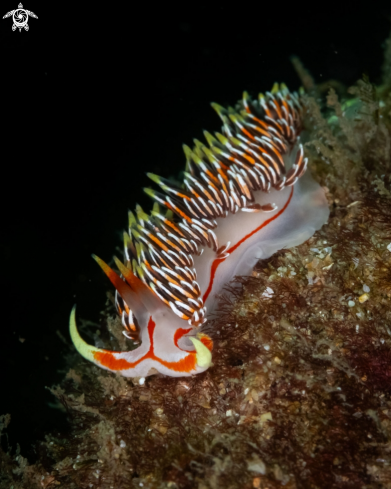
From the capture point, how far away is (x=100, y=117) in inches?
419

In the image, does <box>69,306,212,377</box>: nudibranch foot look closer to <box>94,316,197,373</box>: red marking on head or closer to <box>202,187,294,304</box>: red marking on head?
<box>94,316,197,373</box>: red marking on head

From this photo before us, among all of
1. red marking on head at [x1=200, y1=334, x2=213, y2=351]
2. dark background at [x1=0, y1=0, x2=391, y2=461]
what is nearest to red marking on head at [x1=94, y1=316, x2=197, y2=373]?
red marking on head at [x1=200, y1=334, x2=213, y2=351]

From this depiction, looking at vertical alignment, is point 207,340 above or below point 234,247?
below

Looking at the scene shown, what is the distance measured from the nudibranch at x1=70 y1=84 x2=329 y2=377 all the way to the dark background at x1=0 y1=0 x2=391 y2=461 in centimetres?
582

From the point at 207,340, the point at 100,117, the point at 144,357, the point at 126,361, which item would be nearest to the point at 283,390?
the point at 207,340

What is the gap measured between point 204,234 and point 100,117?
853cm

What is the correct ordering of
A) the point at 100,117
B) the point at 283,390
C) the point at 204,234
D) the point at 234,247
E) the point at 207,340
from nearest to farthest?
the point at 283,390, the point at 207,340, the point at 204,234, the point at 234,247, the point at 100,117

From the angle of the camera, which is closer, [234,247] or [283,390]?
[283,390]

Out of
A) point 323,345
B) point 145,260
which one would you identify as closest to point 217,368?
point 323,345

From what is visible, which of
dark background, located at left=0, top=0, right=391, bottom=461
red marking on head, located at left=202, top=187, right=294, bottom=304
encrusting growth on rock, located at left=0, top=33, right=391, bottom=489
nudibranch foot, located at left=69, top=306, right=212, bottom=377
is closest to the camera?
encrusting growth on rock, located at left=0, top=33, right=391, bottom=489

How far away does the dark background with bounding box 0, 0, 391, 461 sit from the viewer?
9508 millimetres

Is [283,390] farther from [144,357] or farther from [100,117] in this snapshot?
[100,117]

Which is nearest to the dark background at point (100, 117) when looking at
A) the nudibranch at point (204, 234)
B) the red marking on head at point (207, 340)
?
the nudibranch at point (204, 234)

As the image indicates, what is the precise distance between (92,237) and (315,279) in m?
8.28
